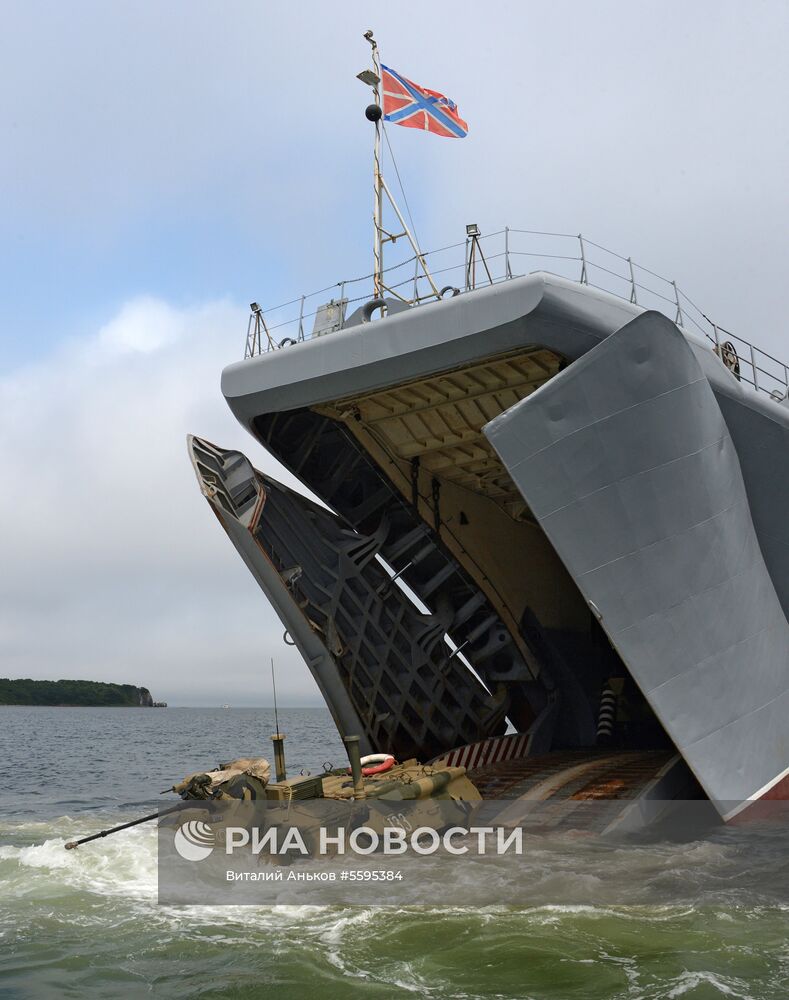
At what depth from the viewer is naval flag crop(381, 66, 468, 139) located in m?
13.8

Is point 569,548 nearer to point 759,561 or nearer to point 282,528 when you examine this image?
point 759,561

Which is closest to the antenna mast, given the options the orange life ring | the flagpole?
the flagpole

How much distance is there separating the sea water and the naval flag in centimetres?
963

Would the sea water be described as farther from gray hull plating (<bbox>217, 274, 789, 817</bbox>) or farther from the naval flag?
the naval flag

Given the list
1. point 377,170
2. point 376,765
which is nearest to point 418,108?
point 377,170

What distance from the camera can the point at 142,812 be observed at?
16156mm

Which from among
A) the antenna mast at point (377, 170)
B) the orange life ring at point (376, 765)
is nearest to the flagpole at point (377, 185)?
the antenna mast at point (377, 170)

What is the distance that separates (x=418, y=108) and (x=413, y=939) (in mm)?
10905

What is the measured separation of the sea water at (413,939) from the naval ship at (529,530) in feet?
7.43

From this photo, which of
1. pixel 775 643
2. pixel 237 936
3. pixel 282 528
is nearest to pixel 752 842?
pixel 775 643

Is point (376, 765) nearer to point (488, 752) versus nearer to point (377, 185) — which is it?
point (488, 752)

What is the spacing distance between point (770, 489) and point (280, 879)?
26.5 feet
